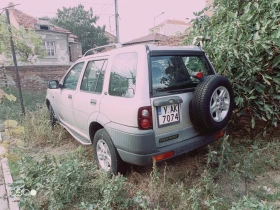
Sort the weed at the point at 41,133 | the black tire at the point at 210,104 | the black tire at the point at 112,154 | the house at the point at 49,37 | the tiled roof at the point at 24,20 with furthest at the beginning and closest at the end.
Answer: the house at the point at 49,37 < the tiled roof at the point at 24,20 < the weed at the point at 41,133 < the black tire at the point at 112,154 < the black tire at the point at 210,104

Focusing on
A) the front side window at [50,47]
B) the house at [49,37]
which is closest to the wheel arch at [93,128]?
the house at [49,37]

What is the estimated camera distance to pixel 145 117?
2.23 metres

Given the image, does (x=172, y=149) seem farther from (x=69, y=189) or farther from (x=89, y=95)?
(x=89, y=95)

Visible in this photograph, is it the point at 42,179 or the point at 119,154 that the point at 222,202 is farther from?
the point at 42,179

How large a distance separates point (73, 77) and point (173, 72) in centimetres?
217

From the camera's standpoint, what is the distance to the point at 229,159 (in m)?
2.94

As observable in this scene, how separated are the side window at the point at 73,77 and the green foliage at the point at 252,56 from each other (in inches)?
96.2

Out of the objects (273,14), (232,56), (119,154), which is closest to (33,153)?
(119,154)

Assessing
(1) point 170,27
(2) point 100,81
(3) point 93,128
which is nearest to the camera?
(2) point 100,81

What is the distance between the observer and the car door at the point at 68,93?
3.69 m

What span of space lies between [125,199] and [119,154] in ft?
1.71

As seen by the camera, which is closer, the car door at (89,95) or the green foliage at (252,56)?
the car door at (89,95)

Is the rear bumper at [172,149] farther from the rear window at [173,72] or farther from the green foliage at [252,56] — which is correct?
the green foliage at [252,56]

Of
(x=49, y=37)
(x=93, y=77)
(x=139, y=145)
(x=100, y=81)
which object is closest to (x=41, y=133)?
(x=93, y=77)
